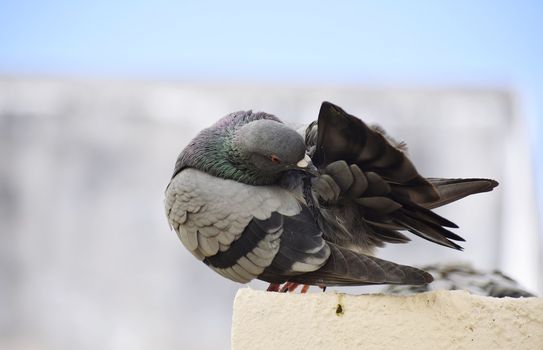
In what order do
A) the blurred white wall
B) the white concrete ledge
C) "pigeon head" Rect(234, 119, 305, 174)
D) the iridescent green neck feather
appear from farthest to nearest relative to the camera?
the blurred white wall → the iridescent green neck feather → "pigeon head" Rect(234, 119, 305, 174) → the white concrete ledge

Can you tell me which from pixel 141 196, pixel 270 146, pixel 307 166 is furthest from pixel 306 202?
pixel 141 196

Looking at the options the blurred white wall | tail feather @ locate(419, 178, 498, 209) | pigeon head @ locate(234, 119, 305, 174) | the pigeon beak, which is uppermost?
pigeon head @ locate(234, 119, 305, 174)

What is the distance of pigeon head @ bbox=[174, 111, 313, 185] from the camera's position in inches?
104

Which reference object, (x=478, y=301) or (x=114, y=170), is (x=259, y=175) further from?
(x=114, y=170)

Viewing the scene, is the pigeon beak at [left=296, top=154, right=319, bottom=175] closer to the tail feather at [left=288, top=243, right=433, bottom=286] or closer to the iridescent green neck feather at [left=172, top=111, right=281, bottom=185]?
the iridescent green neck feather at [left=172, top=111, right=281, bottom=185]

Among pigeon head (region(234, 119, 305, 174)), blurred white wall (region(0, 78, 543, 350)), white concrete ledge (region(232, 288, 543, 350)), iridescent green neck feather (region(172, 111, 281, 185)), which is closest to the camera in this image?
white concrete ledge (region(232, 288, 543, 350))

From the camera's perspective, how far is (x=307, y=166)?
2.66 metres

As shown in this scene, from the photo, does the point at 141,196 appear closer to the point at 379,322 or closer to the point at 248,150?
the point at 248,150

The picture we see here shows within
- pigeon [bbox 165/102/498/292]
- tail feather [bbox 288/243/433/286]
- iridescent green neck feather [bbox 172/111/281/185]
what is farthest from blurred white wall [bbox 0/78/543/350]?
tail feather [bbox 288/243/433/286]

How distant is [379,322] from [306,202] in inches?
21.8

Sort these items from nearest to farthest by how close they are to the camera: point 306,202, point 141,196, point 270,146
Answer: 1. point 270,146
2. point 306,202
3. point 141,196

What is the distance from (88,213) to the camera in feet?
21.2

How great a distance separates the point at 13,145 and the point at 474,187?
196 inches

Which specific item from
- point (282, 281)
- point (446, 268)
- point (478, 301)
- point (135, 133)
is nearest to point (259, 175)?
point (282, 281)
